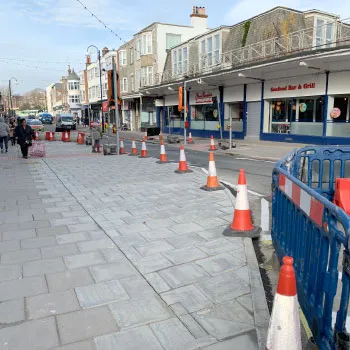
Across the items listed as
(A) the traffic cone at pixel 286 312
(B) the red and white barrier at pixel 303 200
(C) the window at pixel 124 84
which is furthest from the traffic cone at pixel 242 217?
(C) the window at pixel 124 84

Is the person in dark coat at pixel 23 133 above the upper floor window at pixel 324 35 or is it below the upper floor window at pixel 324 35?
below

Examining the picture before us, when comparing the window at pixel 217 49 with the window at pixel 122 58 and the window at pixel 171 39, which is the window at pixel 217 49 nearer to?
the window at pixel 171 39

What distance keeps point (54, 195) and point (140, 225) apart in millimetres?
3051

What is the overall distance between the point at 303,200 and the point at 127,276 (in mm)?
1975

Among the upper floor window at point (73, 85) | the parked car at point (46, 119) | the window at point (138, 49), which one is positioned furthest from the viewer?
the upper floor window at point (73, 85)

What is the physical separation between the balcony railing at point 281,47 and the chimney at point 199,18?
10873mm

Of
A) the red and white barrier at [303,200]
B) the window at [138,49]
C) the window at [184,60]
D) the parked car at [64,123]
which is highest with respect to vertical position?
the window at [138,49]

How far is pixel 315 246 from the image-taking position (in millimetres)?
2447

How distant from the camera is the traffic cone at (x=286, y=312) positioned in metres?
1.86

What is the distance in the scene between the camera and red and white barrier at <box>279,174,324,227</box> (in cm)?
235

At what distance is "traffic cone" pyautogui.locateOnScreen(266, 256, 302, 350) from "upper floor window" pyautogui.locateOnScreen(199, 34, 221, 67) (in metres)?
25.2

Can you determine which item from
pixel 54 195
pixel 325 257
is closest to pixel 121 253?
pixel 325 257

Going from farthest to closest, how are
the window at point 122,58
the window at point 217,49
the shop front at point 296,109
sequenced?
the window at point 122,58 < the window at point 217,49 < the shop front at point 296,109

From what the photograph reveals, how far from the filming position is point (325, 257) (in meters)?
2.22
